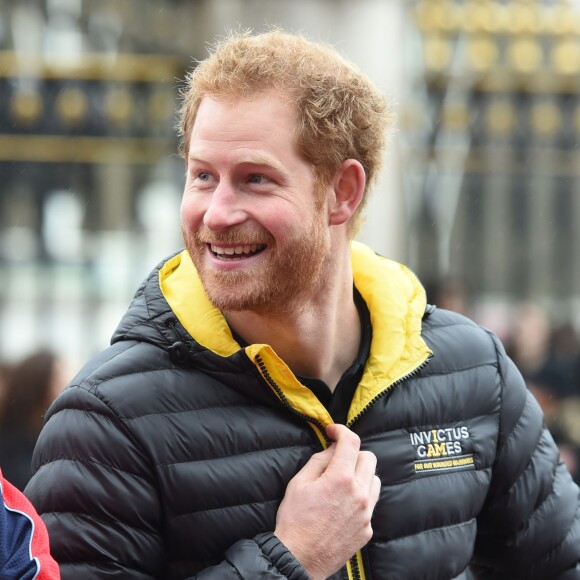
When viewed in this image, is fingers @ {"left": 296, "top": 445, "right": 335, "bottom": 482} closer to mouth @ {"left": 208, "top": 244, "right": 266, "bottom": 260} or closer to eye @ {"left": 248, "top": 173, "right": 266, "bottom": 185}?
mouth @ {"left": 208, "top": 244, "right": 266, "bottom": 260}

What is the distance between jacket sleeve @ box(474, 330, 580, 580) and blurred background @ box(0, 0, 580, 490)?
3716mm

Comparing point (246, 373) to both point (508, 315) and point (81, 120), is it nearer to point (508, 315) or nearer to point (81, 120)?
point (81, 120)

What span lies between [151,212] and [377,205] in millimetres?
1711

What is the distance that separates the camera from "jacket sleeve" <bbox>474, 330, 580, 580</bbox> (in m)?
2.46

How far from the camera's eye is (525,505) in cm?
248

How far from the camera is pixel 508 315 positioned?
809 centimetres

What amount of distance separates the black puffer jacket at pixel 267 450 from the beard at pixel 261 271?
0.32ft

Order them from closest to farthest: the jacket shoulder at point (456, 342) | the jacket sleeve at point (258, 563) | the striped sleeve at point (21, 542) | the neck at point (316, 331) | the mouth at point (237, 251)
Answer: the striped sleeve at point (21, 542), the jacket sleeve at point (258, 563), the mouth at point (237, 251), the neck at point (316, 331), the jacket shoulder at point (456, 342)

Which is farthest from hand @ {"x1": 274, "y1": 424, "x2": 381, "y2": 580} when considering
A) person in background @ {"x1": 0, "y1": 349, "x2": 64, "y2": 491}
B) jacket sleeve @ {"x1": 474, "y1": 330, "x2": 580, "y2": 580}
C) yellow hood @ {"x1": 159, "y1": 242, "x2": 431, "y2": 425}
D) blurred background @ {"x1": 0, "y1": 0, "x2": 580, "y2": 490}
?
blurred background @ {"x1": 0, "y1": 0, "x2": 580, "y2": 490}

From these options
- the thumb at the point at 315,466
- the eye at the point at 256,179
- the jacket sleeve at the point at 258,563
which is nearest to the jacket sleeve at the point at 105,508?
the jacket sleeve at the point at 258,563

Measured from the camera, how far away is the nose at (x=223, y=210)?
207cm

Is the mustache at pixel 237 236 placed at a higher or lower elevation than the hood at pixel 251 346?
higher

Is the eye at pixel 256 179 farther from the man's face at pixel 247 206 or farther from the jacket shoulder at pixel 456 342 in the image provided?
the jacket shoulder at pixel 456 342

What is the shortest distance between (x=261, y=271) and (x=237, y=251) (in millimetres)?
52
